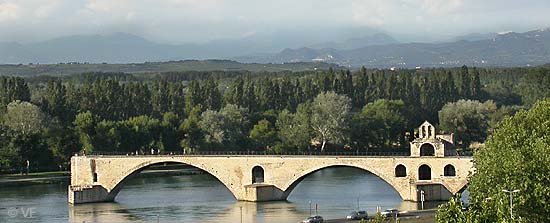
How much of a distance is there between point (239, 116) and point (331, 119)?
9.13m

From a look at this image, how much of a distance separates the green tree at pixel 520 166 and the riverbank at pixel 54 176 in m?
44.7

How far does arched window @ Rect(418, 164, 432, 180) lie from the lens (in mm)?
68662

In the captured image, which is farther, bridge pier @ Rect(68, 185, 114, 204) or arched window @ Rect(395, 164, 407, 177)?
bridge pier @ Rect(68, 185, 114, 204)

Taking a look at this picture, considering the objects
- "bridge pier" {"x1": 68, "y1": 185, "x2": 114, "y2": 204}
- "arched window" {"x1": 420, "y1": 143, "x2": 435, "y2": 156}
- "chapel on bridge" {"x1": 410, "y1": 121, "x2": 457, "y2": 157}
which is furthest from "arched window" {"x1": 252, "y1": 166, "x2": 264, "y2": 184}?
"arched window" {"x1": 420, "y1": 143, "x2": 435, "y2": 156}

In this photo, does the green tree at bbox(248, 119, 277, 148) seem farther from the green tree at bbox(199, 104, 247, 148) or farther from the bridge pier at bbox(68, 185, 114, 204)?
the bridge pier at bbox(68, 185, 114, 204)

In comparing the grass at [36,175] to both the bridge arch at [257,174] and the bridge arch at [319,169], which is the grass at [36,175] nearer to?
the bridge arch at [257,174]

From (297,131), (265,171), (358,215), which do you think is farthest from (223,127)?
(358,215)

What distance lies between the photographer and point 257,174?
270 feet

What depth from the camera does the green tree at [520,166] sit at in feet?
141

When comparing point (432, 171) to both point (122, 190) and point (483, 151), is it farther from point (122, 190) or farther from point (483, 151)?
point (122, 190)

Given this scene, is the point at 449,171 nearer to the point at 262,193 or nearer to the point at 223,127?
the point at 262,193

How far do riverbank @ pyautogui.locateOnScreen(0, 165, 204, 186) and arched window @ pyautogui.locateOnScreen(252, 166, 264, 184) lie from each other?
14.8 metres

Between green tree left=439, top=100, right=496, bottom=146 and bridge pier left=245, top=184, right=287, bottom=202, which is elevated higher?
green tree left=439, top=100, right=496, bottom=146

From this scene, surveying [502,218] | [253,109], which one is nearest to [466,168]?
[502,218]
